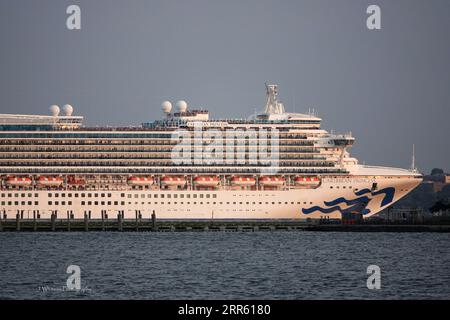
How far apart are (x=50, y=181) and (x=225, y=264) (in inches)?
1553

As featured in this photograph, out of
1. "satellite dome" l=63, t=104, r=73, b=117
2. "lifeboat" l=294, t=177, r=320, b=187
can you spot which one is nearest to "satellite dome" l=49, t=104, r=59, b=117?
"satellite dome" l=63, t=104, r=73, b=117

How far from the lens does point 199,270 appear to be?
206 ft

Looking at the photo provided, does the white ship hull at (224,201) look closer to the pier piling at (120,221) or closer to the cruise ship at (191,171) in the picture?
the cruise ship at (191,171)

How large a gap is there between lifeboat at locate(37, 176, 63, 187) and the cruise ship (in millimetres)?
85

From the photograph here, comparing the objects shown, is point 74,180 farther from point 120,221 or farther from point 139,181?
point 120,221

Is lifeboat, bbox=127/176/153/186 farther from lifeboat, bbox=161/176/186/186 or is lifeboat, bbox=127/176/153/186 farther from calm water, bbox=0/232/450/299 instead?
calm water, bbox=0/232/450/299

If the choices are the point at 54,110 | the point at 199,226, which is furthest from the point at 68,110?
the point at 199,226

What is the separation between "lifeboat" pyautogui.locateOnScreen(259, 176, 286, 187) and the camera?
101 metres

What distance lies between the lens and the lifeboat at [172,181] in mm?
100688

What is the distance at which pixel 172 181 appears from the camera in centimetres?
10094

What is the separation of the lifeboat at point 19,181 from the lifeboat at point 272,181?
19889 mm

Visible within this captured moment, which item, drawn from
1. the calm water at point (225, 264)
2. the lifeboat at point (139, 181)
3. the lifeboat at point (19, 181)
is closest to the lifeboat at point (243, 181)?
the lifeboat at point (139, 181)
